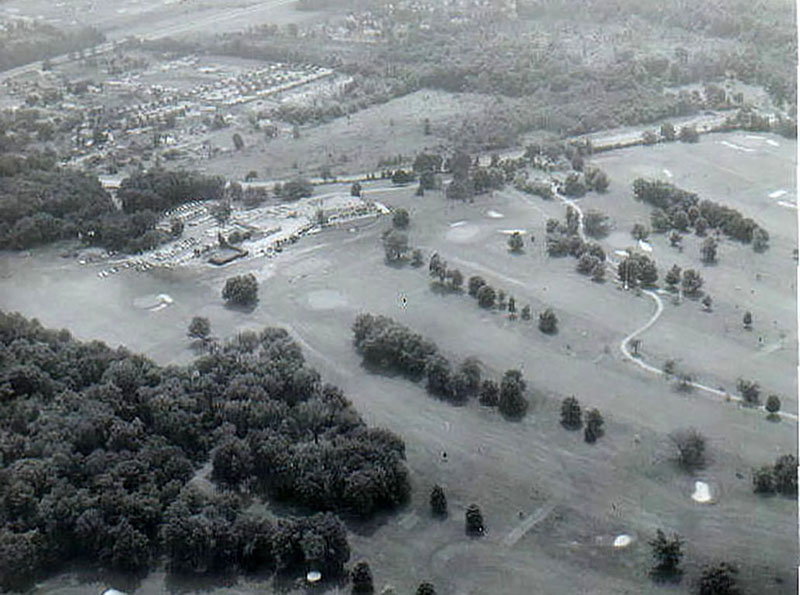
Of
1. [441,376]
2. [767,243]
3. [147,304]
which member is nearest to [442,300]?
[441,376]

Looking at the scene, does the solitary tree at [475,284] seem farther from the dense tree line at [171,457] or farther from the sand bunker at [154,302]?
the sand bunker at [154,302]

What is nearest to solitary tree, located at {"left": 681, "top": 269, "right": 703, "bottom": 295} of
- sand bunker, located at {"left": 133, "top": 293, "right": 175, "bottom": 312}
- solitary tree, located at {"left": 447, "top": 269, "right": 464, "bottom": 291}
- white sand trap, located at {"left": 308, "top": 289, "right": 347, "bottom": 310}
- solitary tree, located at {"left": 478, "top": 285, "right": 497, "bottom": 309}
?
solitary tree, located at {"left": 478, "top": 285, "right": 497, "bottom": 309}

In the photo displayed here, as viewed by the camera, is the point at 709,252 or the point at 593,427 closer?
the point at 593,427

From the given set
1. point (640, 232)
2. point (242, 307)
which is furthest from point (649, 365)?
point (242, 307)

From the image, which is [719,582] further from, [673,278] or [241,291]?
[241,291]

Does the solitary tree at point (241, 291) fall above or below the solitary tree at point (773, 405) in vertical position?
above

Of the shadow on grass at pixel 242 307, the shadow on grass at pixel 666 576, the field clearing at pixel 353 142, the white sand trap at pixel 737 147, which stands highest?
the field clearing at pixel 353 142

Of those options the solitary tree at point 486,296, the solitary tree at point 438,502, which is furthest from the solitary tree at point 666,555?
the solitary tree at point 486,296
